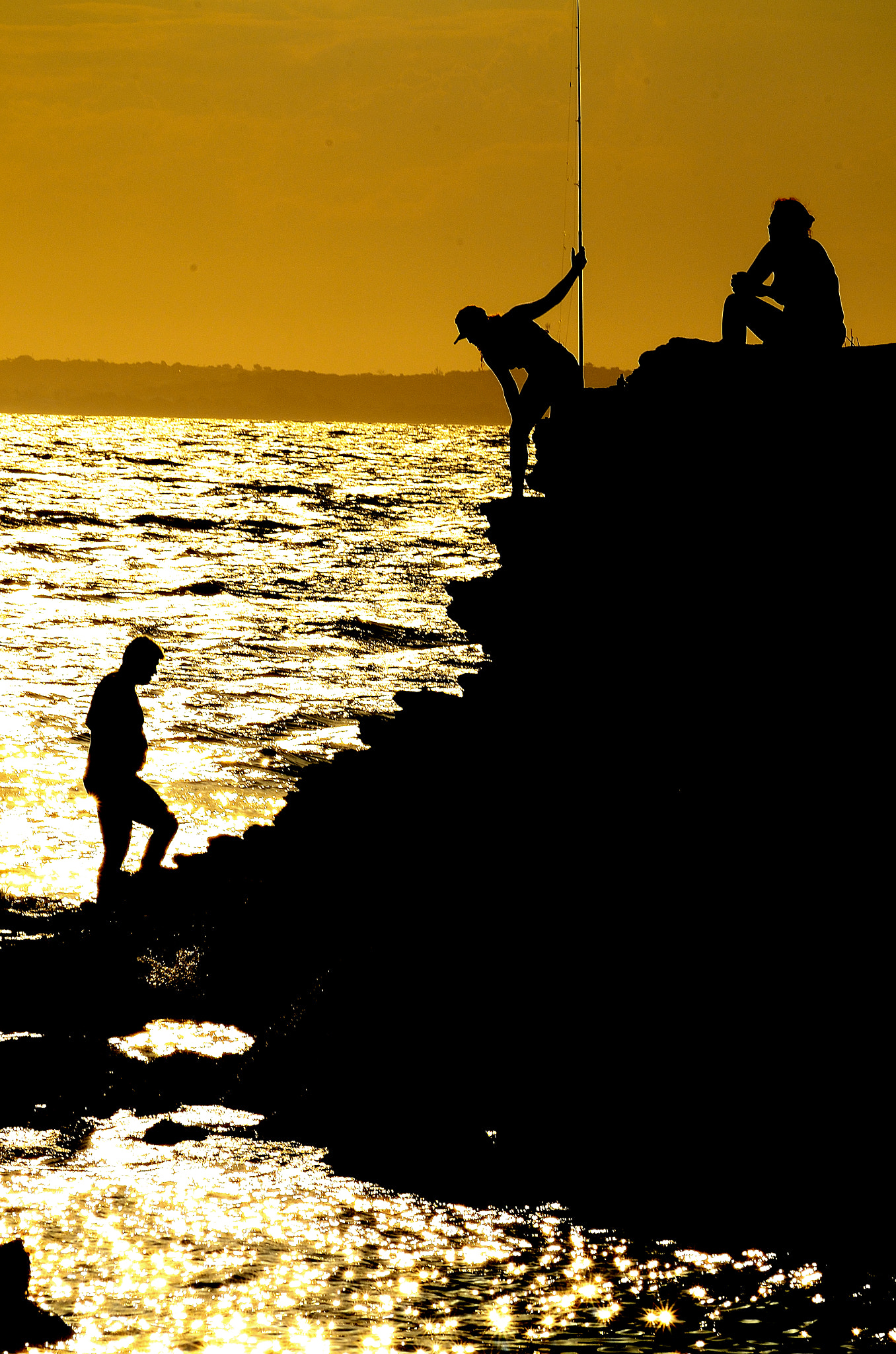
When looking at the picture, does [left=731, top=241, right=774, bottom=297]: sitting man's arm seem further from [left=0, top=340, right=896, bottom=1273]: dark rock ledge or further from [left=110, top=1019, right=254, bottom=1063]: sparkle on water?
[left=110, top=1019, right=254, bottom=1063]: sparkle on water

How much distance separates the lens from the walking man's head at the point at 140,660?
34.1ft

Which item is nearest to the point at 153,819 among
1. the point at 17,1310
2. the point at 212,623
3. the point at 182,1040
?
the point at 182,1040

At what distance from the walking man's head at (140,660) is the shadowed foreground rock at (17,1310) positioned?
5514 mm

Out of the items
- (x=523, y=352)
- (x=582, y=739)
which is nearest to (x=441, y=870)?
(x=582, y=739)

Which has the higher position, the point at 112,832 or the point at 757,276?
the point at 757,276

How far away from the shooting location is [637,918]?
7957 millimetres

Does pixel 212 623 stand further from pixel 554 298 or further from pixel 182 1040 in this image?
pixel 182 1040

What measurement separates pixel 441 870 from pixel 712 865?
1881mm

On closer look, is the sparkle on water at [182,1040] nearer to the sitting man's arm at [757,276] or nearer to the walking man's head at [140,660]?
the walking man's head at [140,660]

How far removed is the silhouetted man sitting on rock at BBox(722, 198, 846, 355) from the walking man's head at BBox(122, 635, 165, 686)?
4629 millimetres

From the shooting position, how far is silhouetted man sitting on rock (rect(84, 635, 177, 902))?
10422 millimetres

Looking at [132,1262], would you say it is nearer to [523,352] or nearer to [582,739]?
[582,739]

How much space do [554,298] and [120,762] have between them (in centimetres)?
496

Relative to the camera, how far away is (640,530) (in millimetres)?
10117
